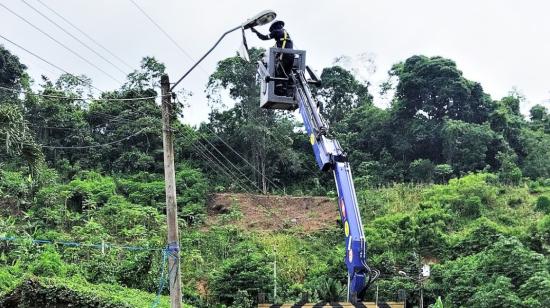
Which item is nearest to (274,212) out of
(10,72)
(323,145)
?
(10,72)

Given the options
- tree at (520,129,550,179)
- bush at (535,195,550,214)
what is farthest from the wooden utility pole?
tree at (520,129,550,179)

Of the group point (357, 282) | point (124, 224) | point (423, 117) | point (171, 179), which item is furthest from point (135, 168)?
point (357, 282)

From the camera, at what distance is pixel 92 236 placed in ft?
77.8

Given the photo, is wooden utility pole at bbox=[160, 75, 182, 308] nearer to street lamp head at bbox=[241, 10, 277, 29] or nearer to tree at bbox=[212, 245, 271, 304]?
street lamp head at bbox=[241, 10, 277, 29]

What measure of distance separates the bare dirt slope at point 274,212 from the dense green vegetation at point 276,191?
0.91 m

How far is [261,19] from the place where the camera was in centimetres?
829

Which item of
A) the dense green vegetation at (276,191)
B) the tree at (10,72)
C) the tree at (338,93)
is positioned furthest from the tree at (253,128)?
the tree at (10,72)

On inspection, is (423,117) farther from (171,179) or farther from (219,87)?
(171,179)

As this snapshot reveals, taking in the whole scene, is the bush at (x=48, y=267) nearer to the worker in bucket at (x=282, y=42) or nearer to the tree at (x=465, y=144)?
the worker in bucket at (x=282, y=42)

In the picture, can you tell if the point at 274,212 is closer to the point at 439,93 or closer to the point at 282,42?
the point at 439,93

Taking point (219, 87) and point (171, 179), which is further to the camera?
point (219, 87)

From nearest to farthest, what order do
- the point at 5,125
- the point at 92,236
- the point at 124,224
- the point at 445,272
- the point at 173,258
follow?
the point at 173,258, the point at 5,125, the point at 445,272, the point at 92,236, the point at 124,224

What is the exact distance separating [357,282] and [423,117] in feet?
100

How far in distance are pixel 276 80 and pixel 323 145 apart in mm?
1329
